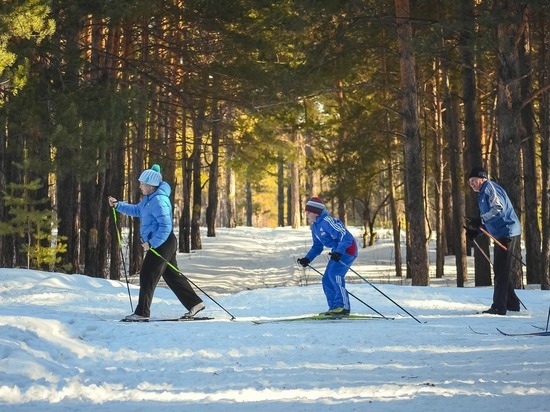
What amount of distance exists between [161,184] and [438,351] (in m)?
4.73

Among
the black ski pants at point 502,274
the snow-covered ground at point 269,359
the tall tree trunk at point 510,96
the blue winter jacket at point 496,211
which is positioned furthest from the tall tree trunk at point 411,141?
the black ski pants at point 502,274

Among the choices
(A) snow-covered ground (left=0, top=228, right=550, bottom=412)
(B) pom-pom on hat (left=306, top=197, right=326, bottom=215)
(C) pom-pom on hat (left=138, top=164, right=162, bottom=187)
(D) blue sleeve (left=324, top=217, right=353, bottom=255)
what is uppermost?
(C) pom-pom on hat (left=138, top=164, right=162, bottom=187)

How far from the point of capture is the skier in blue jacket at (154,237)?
35.1 ft

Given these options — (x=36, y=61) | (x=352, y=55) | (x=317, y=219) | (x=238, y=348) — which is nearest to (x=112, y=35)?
(x=36, y=61)

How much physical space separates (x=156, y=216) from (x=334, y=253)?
2.45m

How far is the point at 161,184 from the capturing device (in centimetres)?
1104

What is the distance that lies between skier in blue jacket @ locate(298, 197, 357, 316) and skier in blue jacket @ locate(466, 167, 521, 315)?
6.00ft

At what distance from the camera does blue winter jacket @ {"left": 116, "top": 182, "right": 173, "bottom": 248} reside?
10867 mm

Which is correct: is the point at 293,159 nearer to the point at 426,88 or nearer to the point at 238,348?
the point at 426,88

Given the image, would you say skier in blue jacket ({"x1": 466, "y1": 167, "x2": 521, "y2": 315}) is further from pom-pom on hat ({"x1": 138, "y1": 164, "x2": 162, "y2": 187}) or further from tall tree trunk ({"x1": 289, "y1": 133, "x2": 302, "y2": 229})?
tall tree trunk ({"x1": 289, "y1": 133, "x2": 302, "y2": 229})

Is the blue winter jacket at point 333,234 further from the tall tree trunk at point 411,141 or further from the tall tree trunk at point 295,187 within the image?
the tall tree trunk at point 295,187

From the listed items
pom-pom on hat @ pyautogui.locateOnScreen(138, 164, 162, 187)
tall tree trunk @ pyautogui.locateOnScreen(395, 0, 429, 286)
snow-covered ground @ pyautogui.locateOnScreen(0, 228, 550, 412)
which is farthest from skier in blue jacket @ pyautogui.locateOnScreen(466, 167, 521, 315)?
tall tree trunk @ pyautogui.locateOnScreen(395, 0, 429, 286)

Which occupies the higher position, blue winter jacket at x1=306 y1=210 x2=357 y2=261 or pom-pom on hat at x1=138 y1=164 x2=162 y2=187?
pom-pom on hat at x1=138 y1=164 x2=162 y2=187

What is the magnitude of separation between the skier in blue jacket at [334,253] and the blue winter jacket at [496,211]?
1.95 meters
